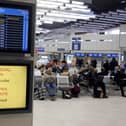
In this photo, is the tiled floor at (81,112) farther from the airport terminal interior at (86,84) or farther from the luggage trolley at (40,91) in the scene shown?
the luggage trolley at (40,91)

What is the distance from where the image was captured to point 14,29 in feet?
6.07

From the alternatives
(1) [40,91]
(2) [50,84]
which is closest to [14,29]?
(1) [40,91]

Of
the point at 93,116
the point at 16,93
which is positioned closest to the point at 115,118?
the point at 93,116

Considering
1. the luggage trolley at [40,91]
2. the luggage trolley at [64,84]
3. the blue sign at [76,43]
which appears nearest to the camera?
the luggage trolley at [40,91]

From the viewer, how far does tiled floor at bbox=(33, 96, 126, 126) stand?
747cm

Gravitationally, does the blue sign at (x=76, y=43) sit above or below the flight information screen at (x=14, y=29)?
above

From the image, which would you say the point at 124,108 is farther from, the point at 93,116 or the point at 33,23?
the point at 33,23

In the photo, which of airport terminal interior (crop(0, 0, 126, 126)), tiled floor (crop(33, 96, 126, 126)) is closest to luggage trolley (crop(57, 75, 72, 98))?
airport terminal interior (crop(0, 0, 126, 126))

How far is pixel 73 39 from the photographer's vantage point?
87.6 feet

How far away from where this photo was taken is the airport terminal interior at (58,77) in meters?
1.85

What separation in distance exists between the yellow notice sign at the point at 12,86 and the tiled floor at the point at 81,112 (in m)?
5.34

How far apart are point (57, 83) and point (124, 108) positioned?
3.46 meters

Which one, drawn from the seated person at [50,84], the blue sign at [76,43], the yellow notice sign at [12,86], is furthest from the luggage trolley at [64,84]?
the blue sign at [76,43]

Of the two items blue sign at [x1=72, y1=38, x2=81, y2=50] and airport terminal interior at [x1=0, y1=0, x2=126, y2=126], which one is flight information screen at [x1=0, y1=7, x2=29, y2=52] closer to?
airport terminal interior at [x1=0, y1=0, x2=126, y2=126]
